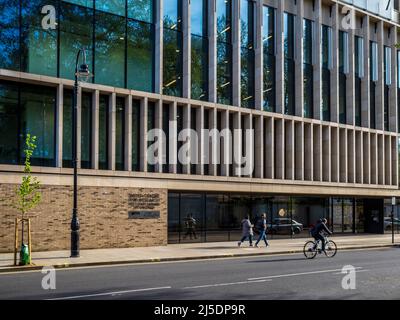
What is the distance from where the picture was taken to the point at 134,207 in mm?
26891

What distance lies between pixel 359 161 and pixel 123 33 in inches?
810

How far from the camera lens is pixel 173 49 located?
29.8m

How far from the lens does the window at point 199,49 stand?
30703 millimetres

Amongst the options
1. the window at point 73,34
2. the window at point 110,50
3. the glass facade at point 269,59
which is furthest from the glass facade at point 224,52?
the window at point 73,34

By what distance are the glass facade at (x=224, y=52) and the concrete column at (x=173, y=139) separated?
3739 millimetres

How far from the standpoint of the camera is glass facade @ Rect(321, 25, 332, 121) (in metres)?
38.2

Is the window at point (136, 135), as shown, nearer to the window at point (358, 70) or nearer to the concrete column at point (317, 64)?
the concrete column at point (317, 64)

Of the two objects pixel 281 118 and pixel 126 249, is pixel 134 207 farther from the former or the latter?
pixel 281 118

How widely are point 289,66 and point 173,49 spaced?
956 cm

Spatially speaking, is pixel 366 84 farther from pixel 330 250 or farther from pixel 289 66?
pixel 330 250

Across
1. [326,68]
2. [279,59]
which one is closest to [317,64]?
[326,68]

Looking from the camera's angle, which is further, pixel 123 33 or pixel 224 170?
pixel 224 170

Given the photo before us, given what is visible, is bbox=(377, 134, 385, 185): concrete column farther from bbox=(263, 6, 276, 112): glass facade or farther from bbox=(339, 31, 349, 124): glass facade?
bbox=(263, 6, 276, 112): glass facade
